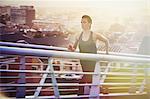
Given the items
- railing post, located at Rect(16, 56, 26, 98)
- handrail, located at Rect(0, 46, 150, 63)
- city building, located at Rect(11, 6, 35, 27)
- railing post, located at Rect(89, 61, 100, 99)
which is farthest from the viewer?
city building, located at Rect(11, 6, 35, 27)

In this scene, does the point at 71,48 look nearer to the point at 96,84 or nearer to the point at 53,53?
the point at 96,84

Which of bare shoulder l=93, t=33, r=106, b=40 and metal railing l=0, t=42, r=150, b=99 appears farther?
bare shoulder l=93, t=33, r=106, b=40

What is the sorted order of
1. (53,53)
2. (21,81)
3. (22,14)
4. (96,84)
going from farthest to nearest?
(22,14), (21,81), (96,84), (53,53)

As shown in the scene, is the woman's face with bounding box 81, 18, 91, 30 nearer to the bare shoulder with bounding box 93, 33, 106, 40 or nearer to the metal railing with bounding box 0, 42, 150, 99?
the bare shoulder with bounding box 93, 33, 106, 40

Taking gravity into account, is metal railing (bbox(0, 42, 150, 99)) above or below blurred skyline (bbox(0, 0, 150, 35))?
below

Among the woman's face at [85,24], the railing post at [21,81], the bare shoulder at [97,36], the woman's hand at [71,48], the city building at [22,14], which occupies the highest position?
the city building at [22,14]

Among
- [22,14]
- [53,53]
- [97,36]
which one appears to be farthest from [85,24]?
[53,53]

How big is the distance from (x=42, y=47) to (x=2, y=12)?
1.09 feet

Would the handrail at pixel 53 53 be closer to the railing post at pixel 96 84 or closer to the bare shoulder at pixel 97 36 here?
the railing post at pixel 96 84

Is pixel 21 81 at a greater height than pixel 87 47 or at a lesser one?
lesser

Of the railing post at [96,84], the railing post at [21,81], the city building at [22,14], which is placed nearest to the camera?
the railing post at [96,84]

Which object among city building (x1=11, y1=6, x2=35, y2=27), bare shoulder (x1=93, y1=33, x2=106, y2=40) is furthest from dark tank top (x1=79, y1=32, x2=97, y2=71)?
city building (x1=11, y1=6, x2=35, y2=27)

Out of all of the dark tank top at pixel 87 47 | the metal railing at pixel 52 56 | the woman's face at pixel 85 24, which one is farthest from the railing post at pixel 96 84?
the woman's face at pixel 85 24

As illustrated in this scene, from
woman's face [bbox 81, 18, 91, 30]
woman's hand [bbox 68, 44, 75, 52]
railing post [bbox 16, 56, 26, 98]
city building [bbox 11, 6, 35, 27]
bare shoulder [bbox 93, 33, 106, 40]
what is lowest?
railing post [bbox 16, 56, 26, 98]
